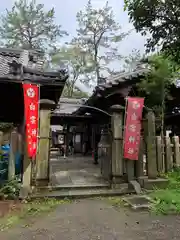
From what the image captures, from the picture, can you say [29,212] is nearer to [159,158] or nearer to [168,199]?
[168,199]

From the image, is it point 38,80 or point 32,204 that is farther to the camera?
point 38,80

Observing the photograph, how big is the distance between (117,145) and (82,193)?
1704 millimetres

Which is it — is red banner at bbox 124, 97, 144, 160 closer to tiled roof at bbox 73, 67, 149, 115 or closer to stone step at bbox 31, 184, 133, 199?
stone step at bbox 31, 184, 133, 199

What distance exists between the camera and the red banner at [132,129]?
6238 mm

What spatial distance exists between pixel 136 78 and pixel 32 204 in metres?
8.03

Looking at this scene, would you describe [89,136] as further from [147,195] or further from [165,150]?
[147,195]

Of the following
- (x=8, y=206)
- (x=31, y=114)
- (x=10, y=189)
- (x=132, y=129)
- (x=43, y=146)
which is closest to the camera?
(x=8, y=206)

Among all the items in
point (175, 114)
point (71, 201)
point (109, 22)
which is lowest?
point (71, 201)

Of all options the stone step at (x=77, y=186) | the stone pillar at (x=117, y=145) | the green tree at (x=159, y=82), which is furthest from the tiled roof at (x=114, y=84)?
the stone step at (x=77, y=186)

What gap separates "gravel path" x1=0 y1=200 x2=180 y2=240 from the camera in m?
3.49

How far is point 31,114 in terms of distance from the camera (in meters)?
5.74

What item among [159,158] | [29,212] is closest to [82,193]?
[29,212]

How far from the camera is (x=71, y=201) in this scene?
5504mm

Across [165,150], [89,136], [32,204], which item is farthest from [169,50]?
[89,136]
